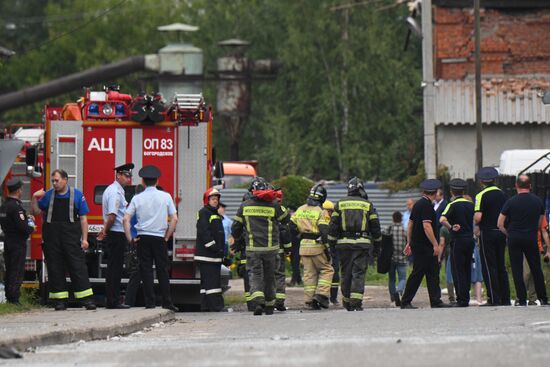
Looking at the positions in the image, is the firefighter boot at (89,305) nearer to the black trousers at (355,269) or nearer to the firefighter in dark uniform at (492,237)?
the black trousers at (355,269)

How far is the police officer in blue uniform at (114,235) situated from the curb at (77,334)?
253 cm

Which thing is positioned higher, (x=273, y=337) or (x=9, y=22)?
(x=9, y=22)

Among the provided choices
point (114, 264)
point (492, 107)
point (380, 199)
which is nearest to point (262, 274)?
point (114, 264)

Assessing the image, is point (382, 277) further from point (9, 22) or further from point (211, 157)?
point (9, 22)

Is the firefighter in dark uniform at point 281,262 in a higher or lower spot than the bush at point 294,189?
lower

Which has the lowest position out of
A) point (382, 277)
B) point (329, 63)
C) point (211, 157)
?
point (382, 277)

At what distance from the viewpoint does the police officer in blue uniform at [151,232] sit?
19.8m

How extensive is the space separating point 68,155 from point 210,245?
250 cm

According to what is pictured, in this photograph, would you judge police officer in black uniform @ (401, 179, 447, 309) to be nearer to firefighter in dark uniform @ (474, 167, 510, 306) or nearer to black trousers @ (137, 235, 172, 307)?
firefighter in dark uniform @ (474, 167, 510, 306)

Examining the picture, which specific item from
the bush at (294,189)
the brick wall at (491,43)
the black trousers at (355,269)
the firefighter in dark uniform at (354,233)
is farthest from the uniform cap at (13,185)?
the brick wall at (491,43)

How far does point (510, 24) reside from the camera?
45.4 metres

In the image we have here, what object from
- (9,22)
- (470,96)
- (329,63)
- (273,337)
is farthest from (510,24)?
(9,22)

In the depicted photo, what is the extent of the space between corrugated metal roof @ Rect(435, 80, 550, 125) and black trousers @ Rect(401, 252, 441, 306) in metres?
21.3

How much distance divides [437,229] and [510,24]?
24.6 m
